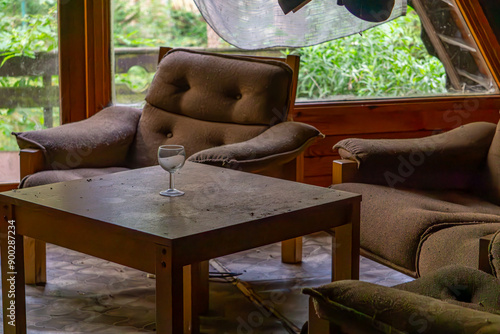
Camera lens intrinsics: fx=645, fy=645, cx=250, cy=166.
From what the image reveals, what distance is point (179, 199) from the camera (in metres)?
1.67

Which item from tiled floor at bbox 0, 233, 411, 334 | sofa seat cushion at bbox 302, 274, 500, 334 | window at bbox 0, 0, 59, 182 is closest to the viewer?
sofa seat cushion at bbox 302, 274, 500, 334

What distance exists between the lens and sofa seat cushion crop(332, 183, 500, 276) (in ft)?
6.07

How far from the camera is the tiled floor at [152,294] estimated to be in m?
2.09

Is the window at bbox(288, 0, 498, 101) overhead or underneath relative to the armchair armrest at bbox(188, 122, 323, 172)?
overhead

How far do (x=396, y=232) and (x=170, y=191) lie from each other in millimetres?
683

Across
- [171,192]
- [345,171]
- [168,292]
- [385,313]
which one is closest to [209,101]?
[345,171]

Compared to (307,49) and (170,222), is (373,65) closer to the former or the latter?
(307,49)

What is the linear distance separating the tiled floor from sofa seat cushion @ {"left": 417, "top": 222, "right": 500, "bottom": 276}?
1.71ft

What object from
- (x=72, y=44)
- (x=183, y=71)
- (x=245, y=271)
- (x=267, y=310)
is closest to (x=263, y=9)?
(x=183, y=71)

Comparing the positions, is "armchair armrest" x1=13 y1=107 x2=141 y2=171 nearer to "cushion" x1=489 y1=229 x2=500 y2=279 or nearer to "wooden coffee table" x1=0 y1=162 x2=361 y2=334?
"wooden coffee table" x1=0 y1=162 x2=361 y2=334

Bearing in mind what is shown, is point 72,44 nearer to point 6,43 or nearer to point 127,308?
point 6,43

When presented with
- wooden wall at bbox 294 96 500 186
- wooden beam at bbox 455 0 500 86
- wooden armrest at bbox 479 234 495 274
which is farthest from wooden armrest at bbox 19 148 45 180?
wooden beam at bbox 455 0 500 86

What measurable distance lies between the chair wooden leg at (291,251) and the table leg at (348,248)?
900 mm

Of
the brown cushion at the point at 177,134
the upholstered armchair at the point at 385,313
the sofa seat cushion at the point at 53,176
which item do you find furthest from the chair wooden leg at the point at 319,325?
the brown cushion at the point at 177,134
